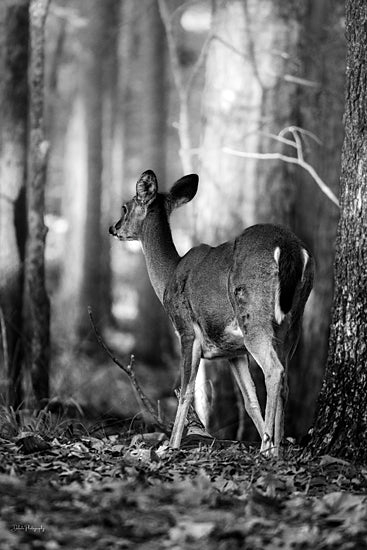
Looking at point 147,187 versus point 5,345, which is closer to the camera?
point 147,187

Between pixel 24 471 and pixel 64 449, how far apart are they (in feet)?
2.33

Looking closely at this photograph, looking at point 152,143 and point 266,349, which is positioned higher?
point 152,143

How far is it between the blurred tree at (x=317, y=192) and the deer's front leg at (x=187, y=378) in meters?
3.45

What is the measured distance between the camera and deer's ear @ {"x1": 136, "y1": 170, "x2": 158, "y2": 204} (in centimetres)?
776

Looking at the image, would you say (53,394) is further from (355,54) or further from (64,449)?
(355,54)

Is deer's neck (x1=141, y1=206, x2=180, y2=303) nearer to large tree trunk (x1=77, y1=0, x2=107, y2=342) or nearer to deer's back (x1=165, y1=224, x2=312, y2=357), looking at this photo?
deer's back (x1=165, y1=224, x2=312, y2=357)

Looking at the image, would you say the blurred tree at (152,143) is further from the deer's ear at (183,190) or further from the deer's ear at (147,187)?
the deer's ear at (147,187)

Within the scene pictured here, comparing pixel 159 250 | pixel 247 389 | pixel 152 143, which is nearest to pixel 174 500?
pixel 247 389

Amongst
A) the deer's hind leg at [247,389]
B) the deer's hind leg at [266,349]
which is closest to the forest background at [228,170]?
the deer's hind leg at [247,389]

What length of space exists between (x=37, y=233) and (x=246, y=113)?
2636 millimetres

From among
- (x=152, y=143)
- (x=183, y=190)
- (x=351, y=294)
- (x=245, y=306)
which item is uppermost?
(x=152, y=143)

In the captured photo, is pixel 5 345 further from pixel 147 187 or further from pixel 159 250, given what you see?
pixel 147 187

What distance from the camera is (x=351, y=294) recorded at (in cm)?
628

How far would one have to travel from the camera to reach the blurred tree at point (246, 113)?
10.1 meters
